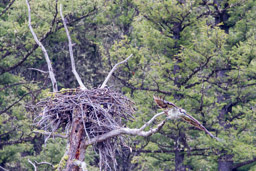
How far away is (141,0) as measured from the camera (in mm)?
12438

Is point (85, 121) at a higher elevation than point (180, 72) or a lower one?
lower

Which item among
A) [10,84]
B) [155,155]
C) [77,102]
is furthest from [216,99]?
[10,84]

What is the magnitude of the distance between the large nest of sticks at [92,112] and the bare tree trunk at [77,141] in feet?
0.25

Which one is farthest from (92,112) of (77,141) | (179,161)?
(179,161)

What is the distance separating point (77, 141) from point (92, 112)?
19.8 inches

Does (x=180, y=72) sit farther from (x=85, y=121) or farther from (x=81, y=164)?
(x=81, y=164)

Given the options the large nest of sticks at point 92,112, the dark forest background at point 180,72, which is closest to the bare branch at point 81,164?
the large nest of sticks at point 92,112

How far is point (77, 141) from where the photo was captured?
243 inches

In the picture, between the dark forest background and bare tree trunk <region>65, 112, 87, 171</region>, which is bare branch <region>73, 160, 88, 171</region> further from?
the dark forest background

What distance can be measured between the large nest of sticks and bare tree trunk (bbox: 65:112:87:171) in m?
0.08

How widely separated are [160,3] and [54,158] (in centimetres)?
593

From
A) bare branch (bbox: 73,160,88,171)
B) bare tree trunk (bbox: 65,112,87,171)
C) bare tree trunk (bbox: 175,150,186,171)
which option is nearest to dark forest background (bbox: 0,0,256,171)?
bare tree trunk (bbox: 175,150,186,171)

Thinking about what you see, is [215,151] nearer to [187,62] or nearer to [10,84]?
[187,62]

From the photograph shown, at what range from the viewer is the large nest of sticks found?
6.11 m
